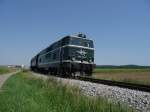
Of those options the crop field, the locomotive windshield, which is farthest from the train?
the crop field

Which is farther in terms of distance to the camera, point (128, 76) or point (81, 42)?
point (128, 76)

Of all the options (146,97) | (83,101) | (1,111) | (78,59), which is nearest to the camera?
(1,111)

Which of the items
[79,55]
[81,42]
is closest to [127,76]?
[81,42]

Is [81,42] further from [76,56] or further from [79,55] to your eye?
[76,56]

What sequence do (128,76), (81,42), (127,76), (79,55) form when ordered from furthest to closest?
(127,76)
(128,76)
(81,42)
(79,55)

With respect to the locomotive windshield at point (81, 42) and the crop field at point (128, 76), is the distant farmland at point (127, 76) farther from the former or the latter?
the locomotive windshield at point (81, 42)

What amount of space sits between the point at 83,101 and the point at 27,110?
210cm

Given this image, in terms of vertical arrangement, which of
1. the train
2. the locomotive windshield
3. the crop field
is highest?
the locomotive windshield

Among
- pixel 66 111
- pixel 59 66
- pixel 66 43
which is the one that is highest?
pixel 66 43

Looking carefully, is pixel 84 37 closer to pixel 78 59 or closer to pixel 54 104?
pixel 78 59

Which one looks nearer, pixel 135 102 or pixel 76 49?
pixel 135 102

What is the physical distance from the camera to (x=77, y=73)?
87.1ft

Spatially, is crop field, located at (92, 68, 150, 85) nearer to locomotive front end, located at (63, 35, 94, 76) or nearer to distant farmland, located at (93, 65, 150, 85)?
distant farmland, located at (93, 65, 150, 85)

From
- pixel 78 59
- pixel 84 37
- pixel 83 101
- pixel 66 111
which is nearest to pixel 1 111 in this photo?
pixel 66 111
